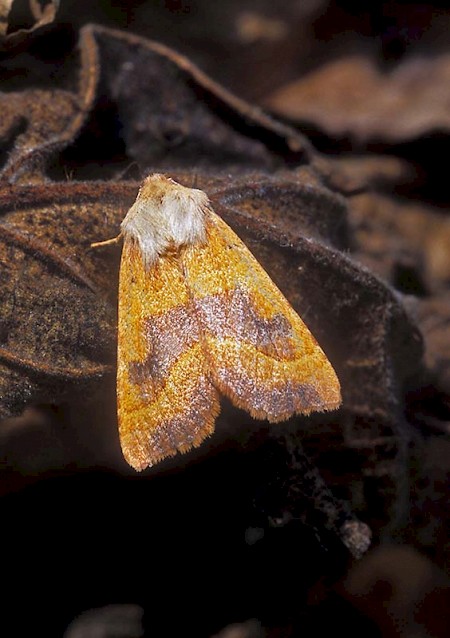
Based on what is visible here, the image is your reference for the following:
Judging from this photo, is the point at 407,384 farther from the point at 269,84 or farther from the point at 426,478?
the point at 269,84

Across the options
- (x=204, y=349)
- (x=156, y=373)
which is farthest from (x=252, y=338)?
(x=156, y=373)

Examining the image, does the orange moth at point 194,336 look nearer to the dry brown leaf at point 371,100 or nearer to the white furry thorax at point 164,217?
the white furry thorax at point 164,217

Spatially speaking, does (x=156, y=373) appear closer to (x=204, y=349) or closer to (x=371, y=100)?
(x=204, y=349)

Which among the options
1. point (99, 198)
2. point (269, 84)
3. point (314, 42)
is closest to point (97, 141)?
point (99, 198)

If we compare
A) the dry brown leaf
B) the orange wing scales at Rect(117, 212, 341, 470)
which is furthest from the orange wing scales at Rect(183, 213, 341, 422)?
the dry brown leaf

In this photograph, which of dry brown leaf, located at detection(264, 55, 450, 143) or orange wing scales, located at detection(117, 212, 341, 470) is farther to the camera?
dry brown leaf, located at detection(264, 55, 450, 143)

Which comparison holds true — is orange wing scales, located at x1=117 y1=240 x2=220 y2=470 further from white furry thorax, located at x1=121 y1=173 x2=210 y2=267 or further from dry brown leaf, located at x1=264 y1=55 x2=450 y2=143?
dry brown leaf, located at x1=264 y1=55 x2=450 y2=143
